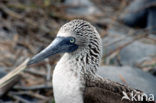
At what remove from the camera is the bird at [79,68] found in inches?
101

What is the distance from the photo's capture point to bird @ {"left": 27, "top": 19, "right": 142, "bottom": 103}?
2.56 metres

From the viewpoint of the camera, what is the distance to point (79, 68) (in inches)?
105

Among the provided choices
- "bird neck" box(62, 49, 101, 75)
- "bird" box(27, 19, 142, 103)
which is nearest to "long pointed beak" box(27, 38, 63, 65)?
"bird" box(27, 19, 142, 103)

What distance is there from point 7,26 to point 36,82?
142 centimetres

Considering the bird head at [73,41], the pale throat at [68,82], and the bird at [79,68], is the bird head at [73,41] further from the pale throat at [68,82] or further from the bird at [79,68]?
the pale throat at [68,82]

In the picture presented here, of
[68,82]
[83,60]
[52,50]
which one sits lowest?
[68,82]

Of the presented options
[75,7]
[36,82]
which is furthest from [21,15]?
[36,82]

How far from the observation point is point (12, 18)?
5324 millimetres

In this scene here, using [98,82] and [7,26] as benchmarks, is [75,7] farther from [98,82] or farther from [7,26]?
[98,82]

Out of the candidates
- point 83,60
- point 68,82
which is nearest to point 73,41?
point 83,60

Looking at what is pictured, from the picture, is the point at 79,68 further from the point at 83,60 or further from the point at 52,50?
the point at 52,50

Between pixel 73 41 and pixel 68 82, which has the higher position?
pixel 73 41

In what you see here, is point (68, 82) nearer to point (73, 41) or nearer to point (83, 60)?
point (83, 60)

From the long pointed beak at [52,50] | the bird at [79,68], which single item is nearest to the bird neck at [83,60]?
the bird at [79,68]
